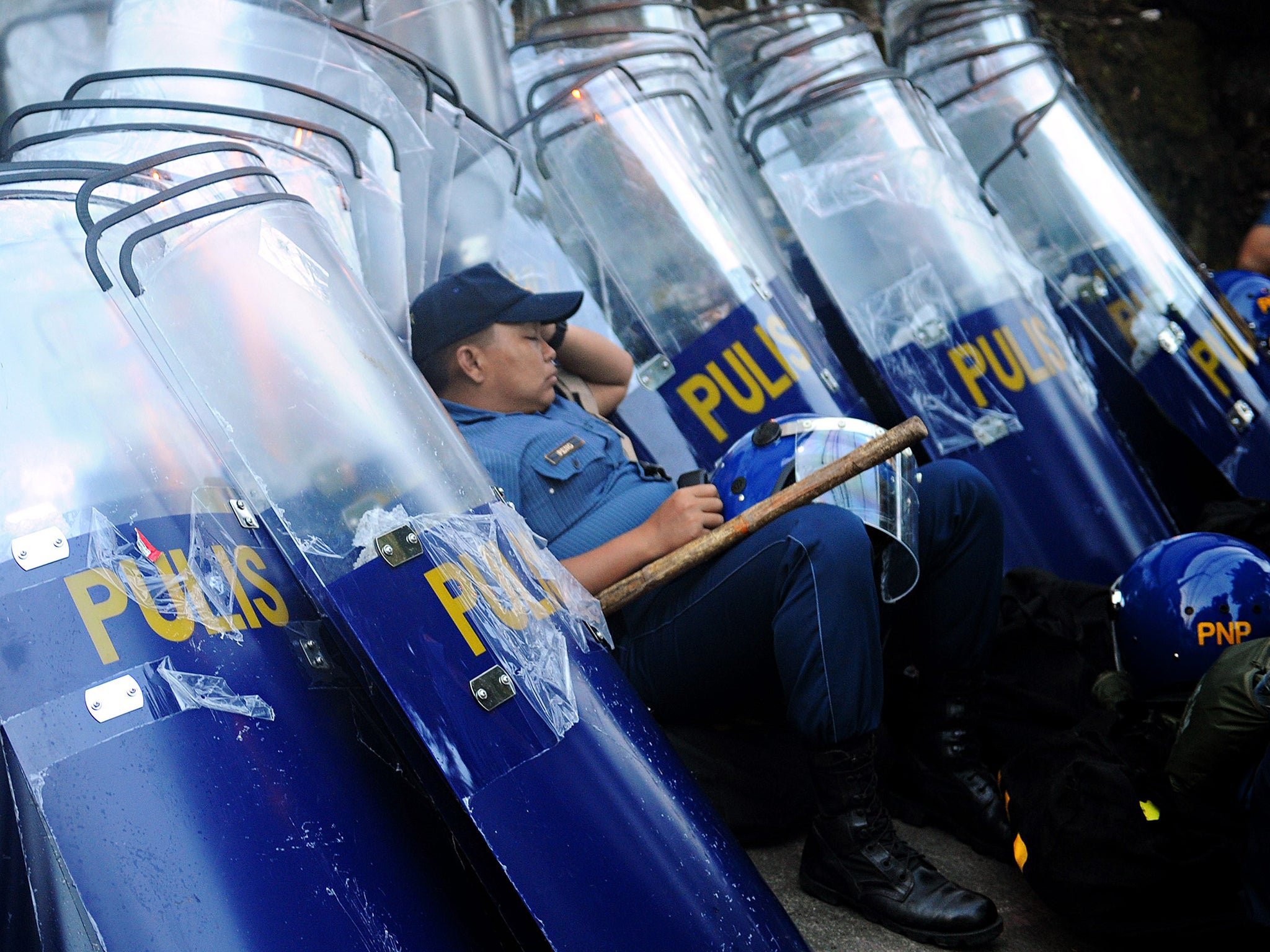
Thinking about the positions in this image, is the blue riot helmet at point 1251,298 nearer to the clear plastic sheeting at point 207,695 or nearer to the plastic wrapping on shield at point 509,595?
the plastic wrapping on shield at point 509,595

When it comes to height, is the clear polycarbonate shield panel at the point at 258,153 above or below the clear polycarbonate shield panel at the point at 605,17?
below

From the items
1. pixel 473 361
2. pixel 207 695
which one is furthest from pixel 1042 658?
pixel 207 695

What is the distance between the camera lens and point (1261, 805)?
1.57 metres

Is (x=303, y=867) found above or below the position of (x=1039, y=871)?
above

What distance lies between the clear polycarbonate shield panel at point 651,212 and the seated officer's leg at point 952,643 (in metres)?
0.81

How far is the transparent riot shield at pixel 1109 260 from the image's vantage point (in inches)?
118

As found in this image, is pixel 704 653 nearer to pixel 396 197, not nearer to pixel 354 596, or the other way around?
pixel 354 596

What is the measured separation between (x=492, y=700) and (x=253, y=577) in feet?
1.30

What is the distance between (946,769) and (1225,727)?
0.52 metres

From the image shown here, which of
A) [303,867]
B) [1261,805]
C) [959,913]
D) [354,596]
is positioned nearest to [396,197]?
[354,596]

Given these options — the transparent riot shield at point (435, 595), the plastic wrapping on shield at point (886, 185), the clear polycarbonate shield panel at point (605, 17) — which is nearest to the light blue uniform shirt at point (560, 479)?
the transparent riot shield at point (435, 595)

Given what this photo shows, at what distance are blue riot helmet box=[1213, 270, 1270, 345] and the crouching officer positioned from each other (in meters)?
1.78

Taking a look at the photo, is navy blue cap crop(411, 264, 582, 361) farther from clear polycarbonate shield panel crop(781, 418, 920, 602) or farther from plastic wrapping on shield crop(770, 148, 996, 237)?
plastic wrapping on shield crop(770, 148, 996, 237)

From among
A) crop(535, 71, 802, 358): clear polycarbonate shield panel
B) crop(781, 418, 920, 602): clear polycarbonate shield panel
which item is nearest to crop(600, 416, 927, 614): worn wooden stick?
crop(781, 418, 920, 602): clear polycarbonate shield panel
